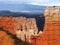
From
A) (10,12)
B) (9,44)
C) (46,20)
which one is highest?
(9,44)

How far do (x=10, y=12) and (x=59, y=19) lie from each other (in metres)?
1.23

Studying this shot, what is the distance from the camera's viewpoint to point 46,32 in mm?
3996

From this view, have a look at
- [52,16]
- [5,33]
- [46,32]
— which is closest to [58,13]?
[52,16]

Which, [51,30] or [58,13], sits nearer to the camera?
[58,13]

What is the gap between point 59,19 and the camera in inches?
157

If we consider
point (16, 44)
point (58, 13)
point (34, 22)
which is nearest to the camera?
point (16, 44)

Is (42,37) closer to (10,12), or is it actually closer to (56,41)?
(56,41)

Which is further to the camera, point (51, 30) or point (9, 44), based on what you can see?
point (51, 30)

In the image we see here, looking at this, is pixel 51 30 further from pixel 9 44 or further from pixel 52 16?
pixel 9 44

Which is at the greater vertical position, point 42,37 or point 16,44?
point 16,44

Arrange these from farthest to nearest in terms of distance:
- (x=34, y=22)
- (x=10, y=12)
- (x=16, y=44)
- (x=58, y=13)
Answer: (x=34, y=22) → (x=58, y=13) → (x=10, y=12) → (x=16, y=44)

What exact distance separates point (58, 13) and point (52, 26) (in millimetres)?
241

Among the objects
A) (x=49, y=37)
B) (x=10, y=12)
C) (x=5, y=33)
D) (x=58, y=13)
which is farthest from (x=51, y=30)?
(x=5, y=33)

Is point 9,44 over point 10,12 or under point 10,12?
over
